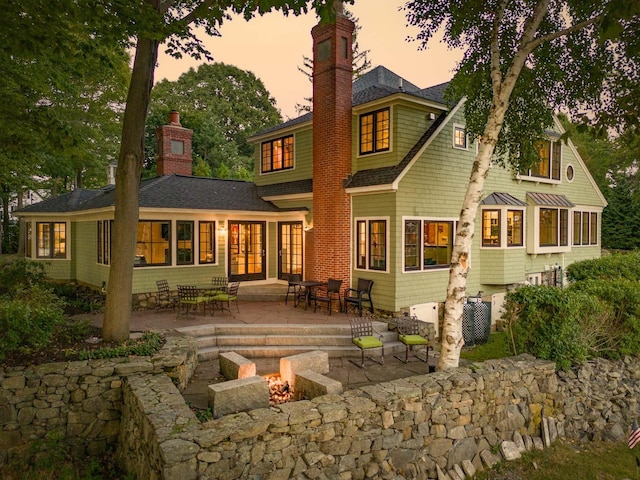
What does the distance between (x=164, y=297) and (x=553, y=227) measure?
1369 centimetres

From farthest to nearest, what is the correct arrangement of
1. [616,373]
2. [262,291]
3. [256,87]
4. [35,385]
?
[256,87], [262,291], [616,373], [35,385]

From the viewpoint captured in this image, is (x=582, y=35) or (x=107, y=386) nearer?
(x=107, y=386)

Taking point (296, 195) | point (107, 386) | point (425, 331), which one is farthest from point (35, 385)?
point (296, 195)

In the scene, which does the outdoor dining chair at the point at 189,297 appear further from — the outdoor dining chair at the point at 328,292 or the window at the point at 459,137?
the window at the point at 459,137

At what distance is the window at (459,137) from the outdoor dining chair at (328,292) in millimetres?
5655

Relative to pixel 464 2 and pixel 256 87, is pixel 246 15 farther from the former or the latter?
pixel 256 87

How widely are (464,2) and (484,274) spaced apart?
8.21 m

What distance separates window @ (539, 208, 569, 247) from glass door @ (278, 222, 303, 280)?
855cm

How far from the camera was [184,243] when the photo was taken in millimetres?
12711

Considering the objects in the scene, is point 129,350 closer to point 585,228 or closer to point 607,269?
point 607,269

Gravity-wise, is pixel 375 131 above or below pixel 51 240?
above

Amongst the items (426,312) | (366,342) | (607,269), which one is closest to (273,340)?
(366,342)

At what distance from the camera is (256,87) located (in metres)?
39.1

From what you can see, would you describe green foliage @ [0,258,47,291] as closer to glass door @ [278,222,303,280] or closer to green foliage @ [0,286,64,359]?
green foliage @ [0,286,64,359]
